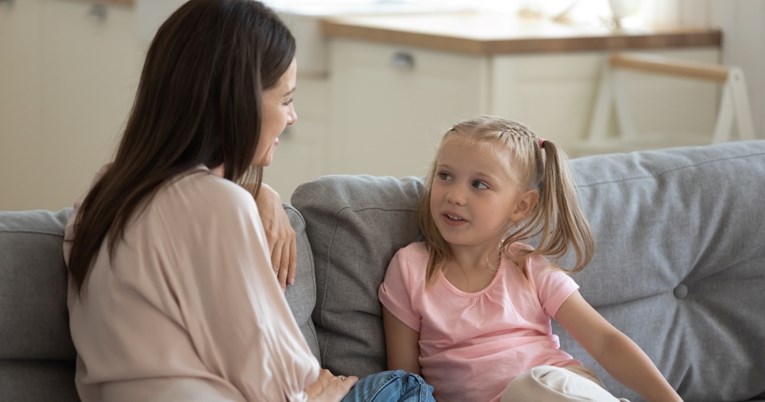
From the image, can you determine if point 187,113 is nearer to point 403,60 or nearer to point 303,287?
point 303,287

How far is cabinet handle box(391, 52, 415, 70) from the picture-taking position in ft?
11.9

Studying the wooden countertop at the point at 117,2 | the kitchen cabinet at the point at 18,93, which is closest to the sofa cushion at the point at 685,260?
the wooden countertop at the point at 117,2

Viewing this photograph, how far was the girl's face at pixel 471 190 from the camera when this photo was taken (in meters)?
1.93

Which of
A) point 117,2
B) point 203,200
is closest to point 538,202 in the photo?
point 203,200

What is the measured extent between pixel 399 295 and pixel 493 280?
0.52 feet

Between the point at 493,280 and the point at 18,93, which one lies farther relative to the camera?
the point at 18,93

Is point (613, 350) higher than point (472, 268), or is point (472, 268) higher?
point (472, 268)

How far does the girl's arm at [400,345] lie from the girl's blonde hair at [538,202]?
101 millimetres

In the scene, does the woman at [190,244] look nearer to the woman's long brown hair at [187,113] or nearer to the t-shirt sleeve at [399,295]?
the woman's long brown hair at [187,113]

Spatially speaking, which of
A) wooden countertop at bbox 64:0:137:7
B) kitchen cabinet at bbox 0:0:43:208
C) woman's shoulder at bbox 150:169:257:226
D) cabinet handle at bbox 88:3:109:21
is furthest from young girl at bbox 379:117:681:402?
Result: kitchen cabinet at bbox 0:0:43:208

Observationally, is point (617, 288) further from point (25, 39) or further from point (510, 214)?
point (25, 39)

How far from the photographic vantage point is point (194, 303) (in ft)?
5.17

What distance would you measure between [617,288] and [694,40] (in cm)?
173

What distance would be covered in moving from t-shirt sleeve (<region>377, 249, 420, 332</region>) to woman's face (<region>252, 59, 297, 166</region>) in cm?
34
